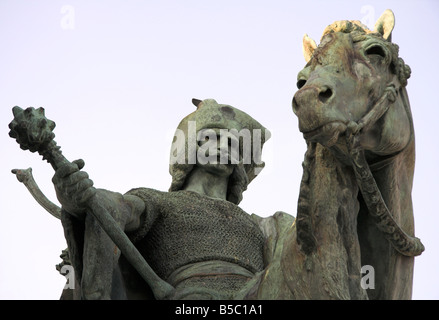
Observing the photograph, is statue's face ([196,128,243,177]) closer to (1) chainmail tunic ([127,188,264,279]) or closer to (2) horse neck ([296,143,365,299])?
(1) chainmail tunic ([127,188,264,279])

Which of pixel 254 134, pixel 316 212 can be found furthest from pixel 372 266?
pixel 254 134

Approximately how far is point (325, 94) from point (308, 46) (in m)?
1.11

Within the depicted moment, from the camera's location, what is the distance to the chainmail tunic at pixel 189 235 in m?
9.23

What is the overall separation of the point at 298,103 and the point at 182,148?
3541 millimetres

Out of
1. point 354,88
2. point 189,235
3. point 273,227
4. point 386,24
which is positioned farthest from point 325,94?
point 273,227

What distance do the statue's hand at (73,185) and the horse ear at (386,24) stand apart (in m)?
2.38

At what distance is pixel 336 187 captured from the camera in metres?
7.20

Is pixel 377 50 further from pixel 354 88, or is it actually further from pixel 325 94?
pixel 325 94

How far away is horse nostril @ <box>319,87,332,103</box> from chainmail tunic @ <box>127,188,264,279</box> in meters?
2.72

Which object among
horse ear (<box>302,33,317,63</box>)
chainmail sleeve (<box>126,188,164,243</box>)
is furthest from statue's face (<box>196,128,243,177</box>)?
horse ear (<box>302,33,317,63</box>)

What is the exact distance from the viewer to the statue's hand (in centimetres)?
802
